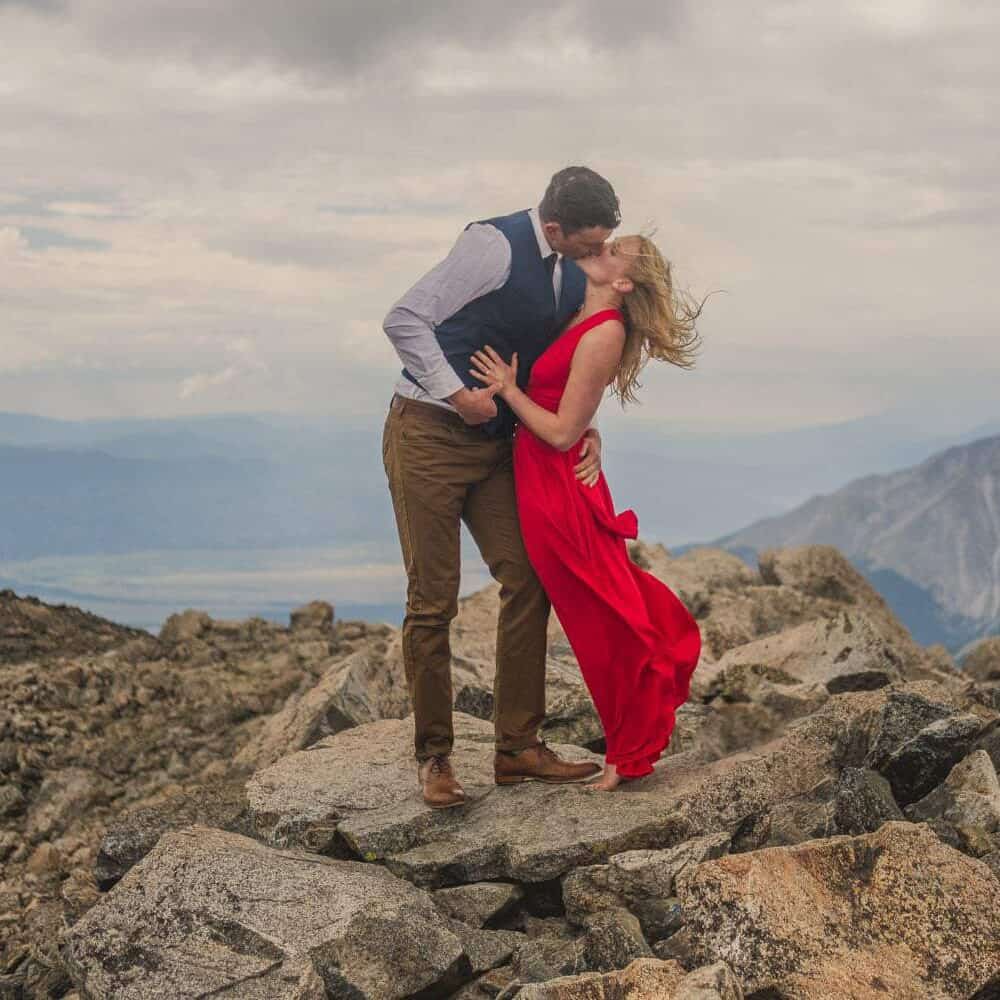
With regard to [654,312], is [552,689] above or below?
below

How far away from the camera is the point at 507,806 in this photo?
27.8ft

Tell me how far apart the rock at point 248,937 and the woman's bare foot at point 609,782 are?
1542mm

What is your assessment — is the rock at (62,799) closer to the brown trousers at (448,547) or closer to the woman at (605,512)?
the brown trousers at (448,547)

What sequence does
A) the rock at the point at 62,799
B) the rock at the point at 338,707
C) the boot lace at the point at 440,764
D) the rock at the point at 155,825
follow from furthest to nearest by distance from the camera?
the rock at the point at 62,799, the rock at the point at 338,707, the rock at the point at 155,825, the boot lace at the point at 440,764

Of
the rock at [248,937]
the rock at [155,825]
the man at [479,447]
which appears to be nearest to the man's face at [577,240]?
the man at [479,447]

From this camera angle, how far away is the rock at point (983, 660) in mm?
17234

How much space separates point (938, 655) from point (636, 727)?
1084 centimetres

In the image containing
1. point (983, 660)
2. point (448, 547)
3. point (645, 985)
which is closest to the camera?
point (645, 985)

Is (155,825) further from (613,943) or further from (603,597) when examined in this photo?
(613,943)

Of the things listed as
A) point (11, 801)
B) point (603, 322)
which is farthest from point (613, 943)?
point (11, 801)

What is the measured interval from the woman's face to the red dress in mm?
393

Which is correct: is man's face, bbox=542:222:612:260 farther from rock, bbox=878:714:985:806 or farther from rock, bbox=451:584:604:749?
rock, bbox=451:584:604:749

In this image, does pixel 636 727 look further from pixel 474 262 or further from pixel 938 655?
pixel 938 655

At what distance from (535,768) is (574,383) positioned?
103 inches
